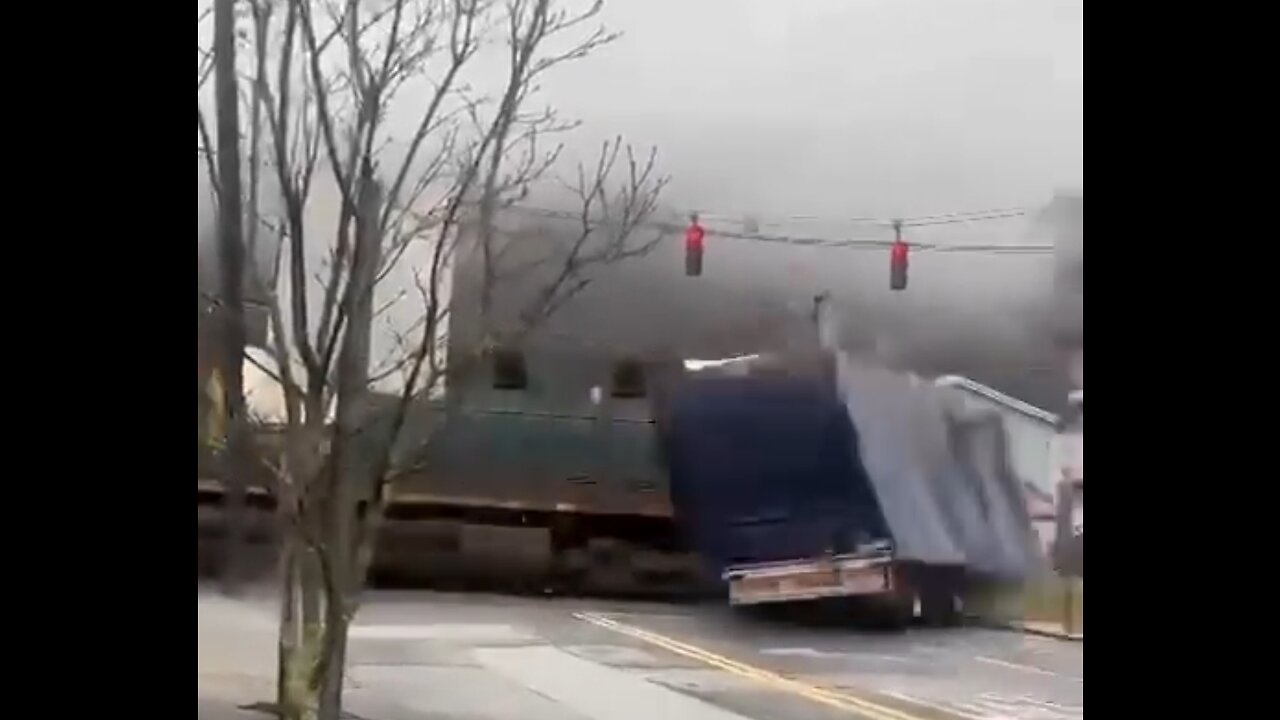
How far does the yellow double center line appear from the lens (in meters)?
1.47

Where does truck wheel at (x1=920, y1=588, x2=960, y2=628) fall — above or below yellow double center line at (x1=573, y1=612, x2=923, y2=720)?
above

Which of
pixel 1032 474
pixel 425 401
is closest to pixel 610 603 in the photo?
pixel 425 401

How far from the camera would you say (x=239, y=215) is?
1517mm

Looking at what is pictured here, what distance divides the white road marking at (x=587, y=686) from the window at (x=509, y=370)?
14.1 inches

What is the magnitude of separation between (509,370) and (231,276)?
15.7 inches

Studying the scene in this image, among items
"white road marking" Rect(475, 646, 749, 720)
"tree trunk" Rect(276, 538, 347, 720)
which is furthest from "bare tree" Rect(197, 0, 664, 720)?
"white road marking" Rect(475, 646, 749, 720)

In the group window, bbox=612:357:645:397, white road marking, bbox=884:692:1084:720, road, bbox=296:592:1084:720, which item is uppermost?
window, bbox=612:357:645:397

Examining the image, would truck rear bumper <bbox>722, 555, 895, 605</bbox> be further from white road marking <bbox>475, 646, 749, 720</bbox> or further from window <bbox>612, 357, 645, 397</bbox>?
window <bbox>612, 357, 645, 397</bbox>

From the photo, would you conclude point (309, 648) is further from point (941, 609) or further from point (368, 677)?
point (941, 609)

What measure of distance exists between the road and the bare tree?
98mm

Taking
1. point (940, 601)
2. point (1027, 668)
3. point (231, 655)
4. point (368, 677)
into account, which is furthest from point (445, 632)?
point (1027, 668)

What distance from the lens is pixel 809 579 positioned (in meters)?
1.52

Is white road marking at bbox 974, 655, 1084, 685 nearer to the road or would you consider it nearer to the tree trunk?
the road

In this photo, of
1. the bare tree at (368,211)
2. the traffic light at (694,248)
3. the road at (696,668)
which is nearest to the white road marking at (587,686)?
the road at (696,668)
